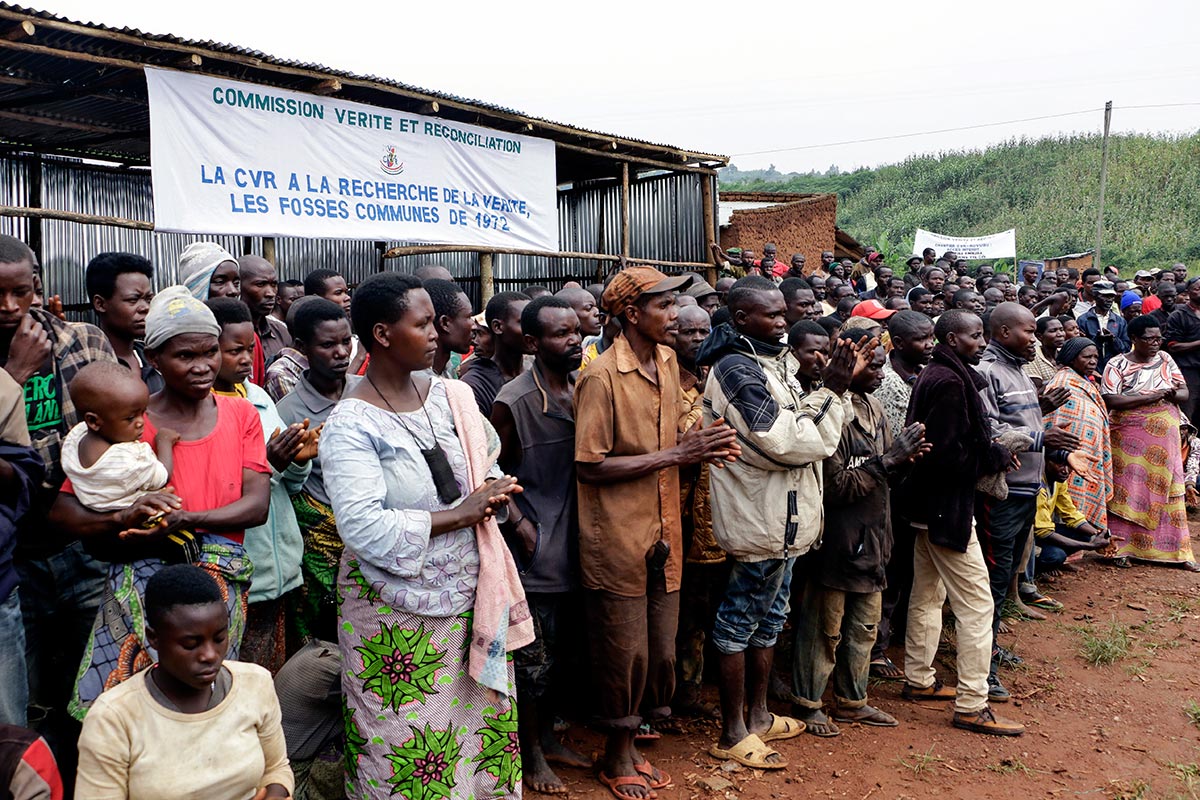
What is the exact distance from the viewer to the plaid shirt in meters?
2.84

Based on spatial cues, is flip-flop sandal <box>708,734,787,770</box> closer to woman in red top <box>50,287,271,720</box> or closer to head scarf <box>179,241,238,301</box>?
woman in red top <box>50,287,271,720</box>

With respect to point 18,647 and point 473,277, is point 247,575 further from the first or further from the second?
point 473,277

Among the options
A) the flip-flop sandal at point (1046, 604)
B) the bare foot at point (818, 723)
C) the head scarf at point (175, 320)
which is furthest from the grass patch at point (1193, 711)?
the head scarf at point (175, 320)

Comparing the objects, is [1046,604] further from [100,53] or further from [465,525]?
[100,53]

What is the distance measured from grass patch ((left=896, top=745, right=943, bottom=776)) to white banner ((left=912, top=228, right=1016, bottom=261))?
17.9 meters

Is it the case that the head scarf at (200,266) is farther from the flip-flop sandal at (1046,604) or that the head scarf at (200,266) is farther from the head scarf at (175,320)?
the flip-flop sandal at (1046,604)

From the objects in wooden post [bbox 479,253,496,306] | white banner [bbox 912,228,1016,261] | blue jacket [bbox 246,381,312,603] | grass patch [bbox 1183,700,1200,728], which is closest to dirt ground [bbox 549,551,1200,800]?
grass patch [bbox 1183,700,1200,728]

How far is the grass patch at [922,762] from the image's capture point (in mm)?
4188

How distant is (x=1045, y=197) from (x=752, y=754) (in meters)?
37.9

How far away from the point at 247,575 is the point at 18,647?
2.02ft

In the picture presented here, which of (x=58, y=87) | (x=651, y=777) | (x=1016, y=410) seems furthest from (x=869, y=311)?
(x=58, y=87)

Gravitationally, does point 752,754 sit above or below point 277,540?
below

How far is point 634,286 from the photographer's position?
3.71 meters

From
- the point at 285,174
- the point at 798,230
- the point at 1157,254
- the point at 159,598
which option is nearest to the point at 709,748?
the point at 159,598
